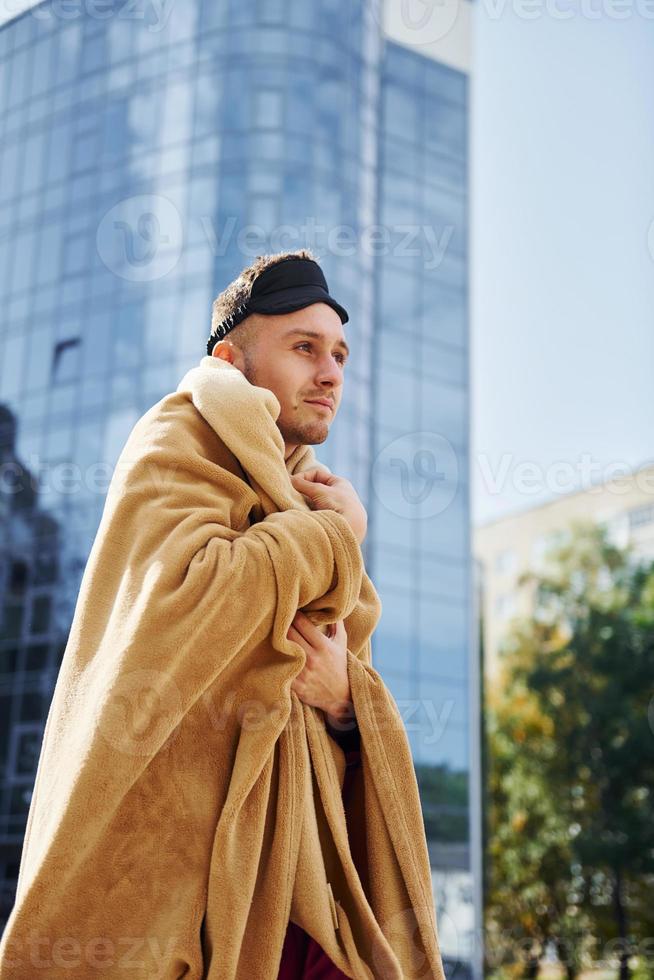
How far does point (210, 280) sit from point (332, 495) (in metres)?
21.1

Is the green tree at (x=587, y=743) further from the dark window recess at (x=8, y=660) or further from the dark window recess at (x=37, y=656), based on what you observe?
→ the dark window recess at (x=8, y=660)

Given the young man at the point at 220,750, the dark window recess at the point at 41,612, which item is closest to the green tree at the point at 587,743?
the dark window recess at the point at 41,612

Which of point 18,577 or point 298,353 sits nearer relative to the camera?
point 298,353

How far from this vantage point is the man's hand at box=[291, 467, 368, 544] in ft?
8.13

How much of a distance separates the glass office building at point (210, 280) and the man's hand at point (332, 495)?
737 inches

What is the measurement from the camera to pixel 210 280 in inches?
905

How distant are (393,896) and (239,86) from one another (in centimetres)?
2489

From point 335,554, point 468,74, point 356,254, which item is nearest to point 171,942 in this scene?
point 335,554

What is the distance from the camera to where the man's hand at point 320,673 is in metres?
2.39

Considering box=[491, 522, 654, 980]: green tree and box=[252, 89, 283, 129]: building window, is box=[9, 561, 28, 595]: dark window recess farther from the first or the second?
box=[491, 522, 654, 980]: green tree

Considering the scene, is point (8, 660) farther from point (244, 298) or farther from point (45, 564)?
point (244, 298)

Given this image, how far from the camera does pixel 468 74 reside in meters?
29.7

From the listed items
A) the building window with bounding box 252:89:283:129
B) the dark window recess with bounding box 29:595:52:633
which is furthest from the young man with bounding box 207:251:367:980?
the building window with bounding box 252:89:283:129

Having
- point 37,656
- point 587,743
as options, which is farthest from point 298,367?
point 587,743
